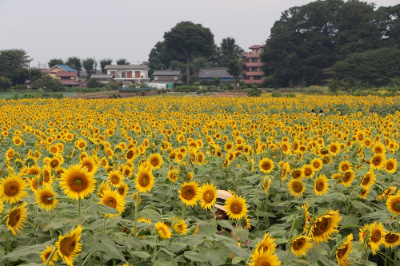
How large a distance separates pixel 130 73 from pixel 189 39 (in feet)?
60.0

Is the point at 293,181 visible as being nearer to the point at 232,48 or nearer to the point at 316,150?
the point at 316,150

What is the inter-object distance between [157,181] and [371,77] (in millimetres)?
→ 54624

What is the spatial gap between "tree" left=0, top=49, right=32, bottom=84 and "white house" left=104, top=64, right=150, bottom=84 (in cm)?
2764

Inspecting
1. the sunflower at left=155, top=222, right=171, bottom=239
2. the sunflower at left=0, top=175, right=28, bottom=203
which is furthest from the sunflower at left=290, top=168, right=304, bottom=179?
the sunflower at left=0, top=175, right=28, bottom=203

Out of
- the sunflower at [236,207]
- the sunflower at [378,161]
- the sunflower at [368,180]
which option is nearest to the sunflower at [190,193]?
the sunflower at [236,207]

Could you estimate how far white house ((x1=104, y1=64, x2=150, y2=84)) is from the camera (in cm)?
8356

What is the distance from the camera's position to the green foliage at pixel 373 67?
167ft

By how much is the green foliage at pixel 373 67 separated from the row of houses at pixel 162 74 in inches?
895

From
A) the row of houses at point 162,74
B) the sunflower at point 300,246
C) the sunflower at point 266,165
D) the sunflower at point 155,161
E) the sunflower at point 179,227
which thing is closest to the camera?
the sunflower at point 300,246

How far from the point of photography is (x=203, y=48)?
74562 millimetres

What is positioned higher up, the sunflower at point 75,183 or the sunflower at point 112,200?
the sunflower at point 75,183

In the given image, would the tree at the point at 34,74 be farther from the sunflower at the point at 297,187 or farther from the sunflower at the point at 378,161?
the sunflower at the point at 297,187

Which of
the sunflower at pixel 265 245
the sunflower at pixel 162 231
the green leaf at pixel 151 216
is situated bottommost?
the sunflower at pixel 162 231

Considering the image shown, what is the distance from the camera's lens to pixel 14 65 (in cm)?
5609
